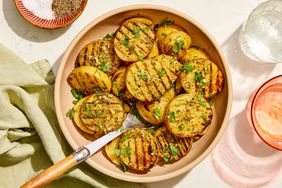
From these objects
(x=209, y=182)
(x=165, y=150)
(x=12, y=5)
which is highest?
(x=12, y=5)

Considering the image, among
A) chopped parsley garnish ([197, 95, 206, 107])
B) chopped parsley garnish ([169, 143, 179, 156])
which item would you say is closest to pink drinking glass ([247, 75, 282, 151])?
chopped parsley garnish ([197, 95, 206, 107])

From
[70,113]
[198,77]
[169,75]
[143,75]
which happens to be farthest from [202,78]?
[70,113]

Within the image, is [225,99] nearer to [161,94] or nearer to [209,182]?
[161,94]

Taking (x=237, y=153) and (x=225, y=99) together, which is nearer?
(x=225, y=99)

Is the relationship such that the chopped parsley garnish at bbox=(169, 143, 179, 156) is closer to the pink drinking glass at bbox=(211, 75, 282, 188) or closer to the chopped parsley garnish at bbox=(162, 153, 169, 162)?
the chopped parsley garnish at bbox=(162, 153, 169, 162)

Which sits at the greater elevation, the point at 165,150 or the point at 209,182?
the point at 165,150

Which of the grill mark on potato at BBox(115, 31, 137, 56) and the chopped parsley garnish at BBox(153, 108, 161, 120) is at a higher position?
the grill mark on potato at BBox(115, 31, 137, 56)

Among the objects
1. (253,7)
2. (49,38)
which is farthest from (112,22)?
(253,7)

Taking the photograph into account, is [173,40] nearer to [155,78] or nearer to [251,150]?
[155,78]
